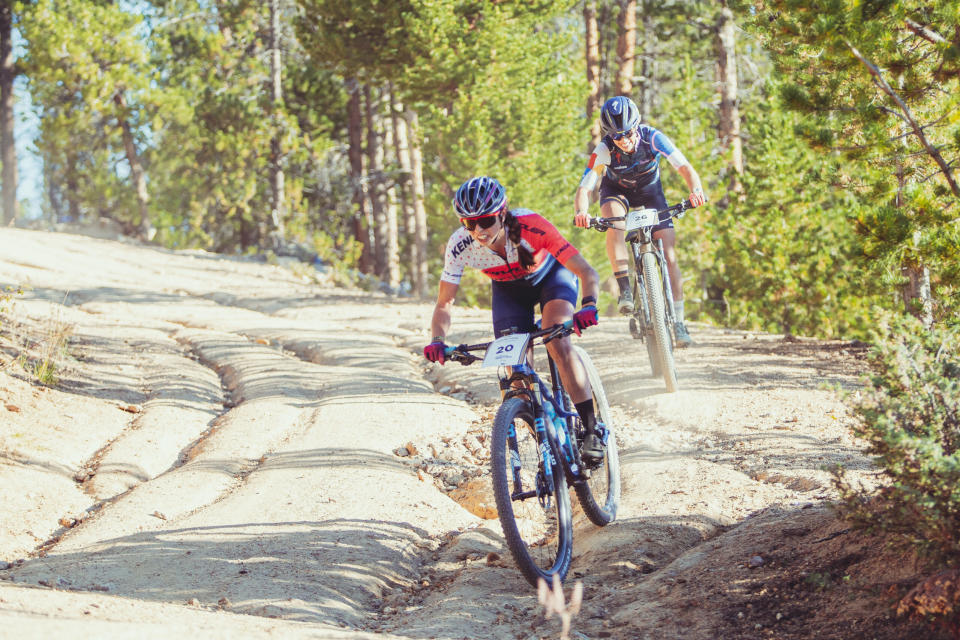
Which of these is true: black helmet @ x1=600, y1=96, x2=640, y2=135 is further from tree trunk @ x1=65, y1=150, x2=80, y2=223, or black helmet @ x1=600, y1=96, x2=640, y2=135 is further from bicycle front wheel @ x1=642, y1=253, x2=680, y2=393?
tree trunk @ x1=65, y1=150, x2=80, y2=223

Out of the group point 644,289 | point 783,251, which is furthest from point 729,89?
point 644,289

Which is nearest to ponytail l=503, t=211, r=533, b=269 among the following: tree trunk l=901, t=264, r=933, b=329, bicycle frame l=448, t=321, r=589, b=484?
bicycle frame l=448, t=321, r=589, b=484

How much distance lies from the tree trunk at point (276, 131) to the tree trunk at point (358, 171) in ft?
7.08

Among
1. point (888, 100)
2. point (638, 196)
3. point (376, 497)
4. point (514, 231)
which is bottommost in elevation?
point (376, 497)

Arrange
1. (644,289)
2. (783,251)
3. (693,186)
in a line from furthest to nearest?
(783,251), (644,289), (693,186)

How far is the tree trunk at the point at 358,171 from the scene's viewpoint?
87.6 feet

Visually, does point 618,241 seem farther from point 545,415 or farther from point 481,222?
point 545,415

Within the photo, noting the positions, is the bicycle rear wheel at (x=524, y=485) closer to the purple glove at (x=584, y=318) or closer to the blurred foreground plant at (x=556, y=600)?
the blurred foreground plant at (x=556, y=600)

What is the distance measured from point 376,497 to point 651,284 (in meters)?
3.14

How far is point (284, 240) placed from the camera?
28.7 metres

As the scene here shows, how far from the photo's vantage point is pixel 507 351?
4.50m

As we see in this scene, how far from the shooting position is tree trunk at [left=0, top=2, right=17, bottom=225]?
32.5 m

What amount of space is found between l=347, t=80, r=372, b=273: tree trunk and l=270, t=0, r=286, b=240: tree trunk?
7.08ft

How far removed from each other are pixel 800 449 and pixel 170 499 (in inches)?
178
